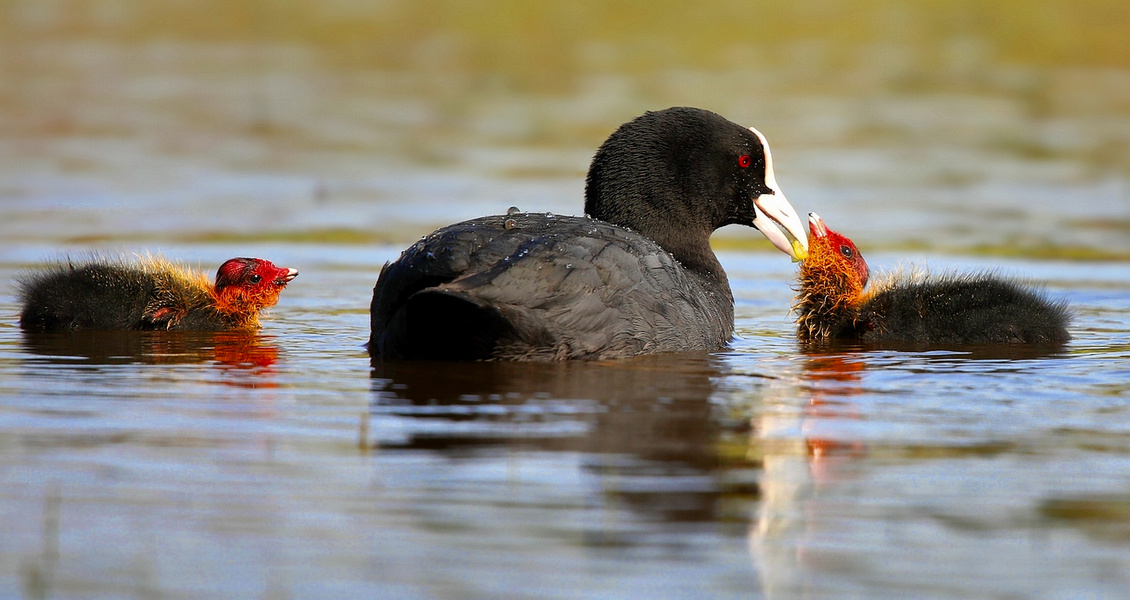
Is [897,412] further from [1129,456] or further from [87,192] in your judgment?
[87,192]

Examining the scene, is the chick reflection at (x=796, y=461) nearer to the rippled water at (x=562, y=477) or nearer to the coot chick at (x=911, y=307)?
the rippled water at (x=562, y=477)

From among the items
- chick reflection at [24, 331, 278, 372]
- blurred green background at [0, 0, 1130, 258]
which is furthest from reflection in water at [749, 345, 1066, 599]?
blurred green background at [0, 0, 1130, 258]

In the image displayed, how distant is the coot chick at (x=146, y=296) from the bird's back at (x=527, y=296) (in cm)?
154

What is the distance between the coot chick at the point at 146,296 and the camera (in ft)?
25.0

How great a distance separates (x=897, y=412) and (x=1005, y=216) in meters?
8.86

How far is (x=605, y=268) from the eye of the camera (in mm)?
6332

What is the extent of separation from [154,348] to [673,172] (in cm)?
277

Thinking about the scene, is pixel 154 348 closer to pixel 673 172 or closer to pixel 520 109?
pixel 673 172

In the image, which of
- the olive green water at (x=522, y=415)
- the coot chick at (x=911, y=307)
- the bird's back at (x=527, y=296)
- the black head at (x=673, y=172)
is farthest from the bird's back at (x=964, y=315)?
the bird's back at (x=527, y=296)

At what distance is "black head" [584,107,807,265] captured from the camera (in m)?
7.96

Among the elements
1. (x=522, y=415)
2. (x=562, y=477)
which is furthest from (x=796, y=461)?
(x=522, y=415)

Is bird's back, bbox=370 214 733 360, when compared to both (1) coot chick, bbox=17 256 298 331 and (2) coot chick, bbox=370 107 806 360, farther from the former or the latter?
(1) coot chick, bbox=17 256 298 331

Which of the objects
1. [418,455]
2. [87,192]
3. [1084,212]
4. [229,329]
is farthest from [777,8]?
[418,455]

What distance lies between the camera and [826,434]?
4.86m
